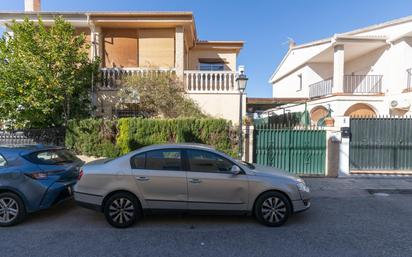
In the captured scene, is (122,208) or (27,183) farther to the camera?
(27,183)

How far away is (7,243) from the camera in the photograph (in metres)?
3.81

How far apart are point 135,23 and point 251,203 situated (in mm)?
10143

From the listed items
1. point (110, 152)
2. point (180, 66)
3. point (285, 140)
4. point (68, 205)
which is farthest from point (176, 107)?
point (68, 205)

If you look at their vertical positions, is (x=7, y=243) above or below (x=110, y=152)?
below

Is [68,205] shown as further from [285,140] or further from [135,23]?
[135,23]

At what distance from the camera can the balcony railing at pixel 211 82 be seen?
35.9 feet

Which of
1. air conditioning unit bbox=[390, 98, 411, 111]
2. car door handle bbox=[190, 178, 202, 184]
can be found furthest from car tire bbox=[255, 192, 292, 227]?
air conditioning unit bbox=[390, 98, 411, 111]

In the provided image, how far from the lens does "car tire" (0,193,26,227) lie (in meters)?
4.45

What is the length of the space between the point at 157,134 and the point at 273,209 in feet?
17.8

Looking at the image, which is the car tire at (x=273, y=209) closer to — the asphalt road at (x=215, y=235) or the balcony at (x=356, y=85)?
the asphalt road at (x=215, y=235)

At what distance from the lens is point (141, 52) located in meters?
12.0

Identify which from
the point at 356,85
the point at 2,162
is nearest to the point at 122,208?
the point at 2,162

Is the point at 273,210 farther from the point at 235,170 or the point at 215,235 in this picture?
the point at 215,235

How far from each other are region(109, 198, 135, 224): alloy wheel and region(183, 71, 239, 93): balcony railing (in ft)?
23.4
